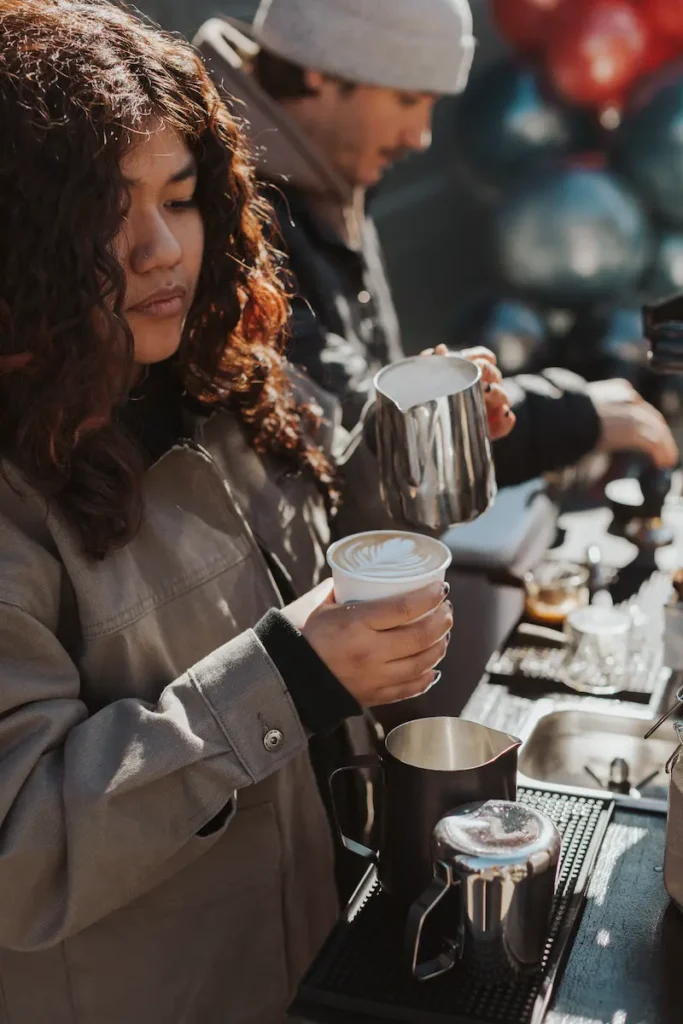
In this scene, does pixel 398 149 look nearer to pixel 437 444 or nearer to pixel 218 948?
pixel 437 444

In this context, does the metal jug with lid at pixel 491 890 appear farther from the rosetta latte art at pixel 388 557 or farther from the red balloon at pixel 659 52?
the red balloon at pixel 659 52

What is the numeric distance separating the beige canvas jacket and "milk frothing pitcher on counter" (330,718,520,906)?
0.11m

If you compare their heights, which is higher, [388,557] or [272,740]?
[388,557]

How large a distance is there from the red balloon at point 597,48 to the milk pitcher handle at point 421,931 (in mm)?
3890

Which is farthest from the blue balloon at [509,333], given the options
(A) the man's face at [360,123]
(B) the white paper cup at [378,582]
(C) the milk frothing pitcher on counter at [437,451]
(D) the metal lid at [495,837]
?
(D) the metal lid at [495,837]

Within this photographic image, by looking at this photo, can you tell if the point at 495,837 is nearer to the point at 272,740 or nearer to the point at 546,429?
the point at 272,740

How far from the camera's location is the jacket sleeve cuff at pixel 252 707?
106 centimetres

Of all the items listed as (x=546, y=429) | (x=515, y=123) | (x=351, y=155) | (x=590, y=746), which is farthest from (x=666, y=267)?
(x=590, y=746)

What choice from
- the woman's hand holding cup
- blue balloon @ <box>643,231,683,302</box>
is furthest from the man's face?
blue balloon @ <box>643,231,683,302</box>

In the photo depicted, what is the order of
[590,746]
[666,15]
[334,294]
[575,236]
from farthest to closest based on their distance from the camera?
1. [666,15]
2. [575,236]
3. [334,294]
4. [590,746]

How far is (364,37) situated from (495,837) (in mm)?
1835

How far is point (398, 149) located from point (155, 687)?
1.67 m

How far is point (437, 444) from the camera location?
133 centimetres

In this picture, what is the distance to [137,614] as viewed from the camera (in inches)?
45.8
